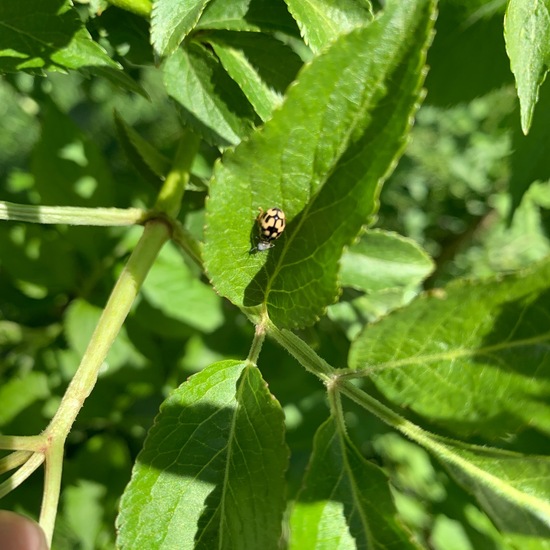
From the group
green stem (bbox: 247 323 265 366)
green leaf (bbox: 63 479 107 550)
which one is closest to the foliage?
green stem (bbox: 247 323 265 366)

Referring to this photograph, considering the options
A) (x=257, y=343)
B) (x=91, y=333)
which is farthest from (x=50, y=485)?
(x=91, y=333)

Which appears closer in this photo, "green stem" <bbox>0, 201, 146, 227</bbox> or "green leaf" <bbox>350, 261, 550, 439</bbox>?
"green leaf" <bbox>350, 261, 550, 439</bbox>

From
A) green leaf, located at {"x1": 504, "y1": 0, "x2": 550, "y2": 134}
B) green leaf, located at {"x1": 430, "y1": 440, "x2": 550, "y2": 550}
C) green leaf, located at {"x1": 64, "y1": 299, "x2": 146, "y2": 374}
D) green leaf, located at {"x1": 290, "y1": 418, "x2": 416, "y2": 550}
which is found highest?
green leaf, located at {"x1": 504, "y1": 0, "x2": 550, "y2": 134}

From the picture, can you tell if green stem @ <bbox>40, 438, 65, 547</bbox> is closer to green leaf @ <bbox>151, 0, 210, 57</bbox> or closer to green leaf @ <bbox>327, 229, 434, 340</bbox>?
green leaf @ <bbox>151, 0, 210, 57</bbox>

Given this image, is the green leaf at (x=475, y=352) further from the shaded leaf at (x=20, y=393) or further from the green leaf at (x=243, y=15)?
the shaded leaf at (x=20, y=393)

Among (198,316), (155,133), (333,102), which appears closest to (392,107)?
(333,102)

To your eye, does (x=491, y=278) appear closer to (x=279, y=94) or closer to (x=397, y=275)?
(x=279, y=94)
